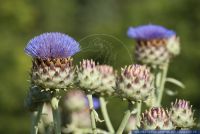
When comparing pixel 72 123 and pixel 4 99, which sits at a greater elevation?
pixel 4 99

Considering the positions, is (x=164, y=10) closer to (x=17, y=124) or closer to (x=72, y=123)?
(x=17, y=124)

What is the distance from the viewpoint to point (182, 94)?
7.63 metres

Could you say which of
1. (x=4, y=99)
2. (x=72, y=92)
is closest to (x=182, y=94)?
(x=4, y=99)

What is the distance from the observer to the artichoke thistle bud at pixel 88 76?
7.47 ft

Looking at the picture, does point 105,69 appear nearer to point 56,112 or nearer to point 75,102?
point 56,112

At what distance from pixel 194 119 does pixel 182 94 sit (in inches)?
215

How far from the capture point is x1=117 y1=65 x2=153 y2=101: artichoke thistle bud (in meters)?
2.12

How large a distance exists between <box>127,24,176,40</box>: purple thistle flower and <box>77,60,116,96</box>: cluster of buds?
39cm

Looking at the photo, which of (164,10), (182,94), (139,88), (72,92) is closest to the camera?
(139,88)

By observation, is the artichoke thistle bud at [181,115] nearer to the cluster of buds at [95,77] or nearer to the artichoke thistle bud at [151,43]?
the cluster of buds at [95,77]

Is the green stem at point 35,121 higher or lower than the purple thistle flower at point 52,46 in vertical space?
lower

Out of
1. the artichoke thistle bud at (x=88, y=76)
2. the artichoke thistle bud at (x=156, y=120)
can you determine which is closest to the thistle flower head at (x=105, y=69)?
the artichoke thistle bud at (x=88, y=76)

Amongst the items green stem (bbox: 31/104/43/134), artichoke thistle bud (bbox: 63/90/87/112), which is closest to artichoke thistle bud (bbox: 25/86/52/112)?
green stem (bbox: 31/104/43/134)

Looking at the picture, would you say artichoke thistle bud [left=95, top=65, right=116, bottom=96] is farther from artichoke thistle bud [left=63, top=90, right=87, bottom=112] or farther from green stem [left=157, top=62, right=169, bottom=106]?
artichoke thistle bud [left=63, top=90, right=87, bottom=112]
